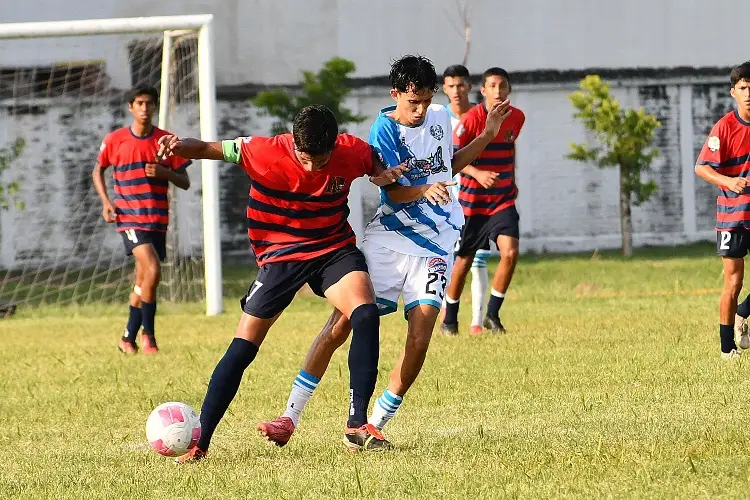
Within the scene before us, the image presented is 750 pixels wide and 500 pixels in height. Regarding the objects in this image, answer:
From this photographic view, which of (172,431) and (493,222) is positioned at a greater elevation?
(493,222)

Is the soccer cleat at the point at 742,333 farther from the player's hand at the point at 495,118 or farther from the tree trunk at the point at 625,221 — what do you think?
the tree trunk at the point at 625,221

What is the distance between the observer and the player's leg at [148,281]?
12094mm

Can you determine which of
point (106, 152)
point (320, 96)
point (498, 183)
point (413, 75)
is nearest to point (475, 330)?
point (498, 183)

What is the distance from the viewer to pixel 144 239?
1223 centimetres

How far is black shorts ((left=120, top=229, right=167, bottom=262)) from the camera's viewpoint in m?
12.2

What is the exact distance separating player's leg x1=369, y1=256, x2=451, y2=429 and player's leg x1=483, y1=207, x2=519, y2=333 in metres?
5.03

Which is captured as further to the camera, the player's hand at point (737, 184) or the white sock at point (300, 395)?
the player's hand at point (737, 184)

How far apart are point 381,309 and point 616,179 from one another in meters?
22.8

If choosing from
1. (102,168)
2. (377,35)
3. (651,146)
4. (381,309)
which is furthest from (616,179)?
(381,309)

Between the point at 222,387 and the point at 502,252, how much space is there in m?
5.78

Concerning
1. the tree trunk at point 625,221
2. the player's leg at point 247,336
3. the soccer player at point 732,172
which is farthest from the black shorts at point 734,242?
the tree trunk at point 625,221

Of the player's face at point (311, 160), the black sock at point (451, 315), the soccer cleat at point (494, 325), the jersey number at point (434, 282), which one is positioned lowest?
the soccer cleat at point (494, 325)

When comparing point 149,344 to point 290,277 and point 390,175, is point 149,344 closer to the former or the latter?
point 290,277

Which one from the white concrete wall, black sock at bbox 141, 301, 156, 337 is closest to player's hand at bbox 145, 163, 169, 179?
black sock at bbox 141, 301, 156, 337
